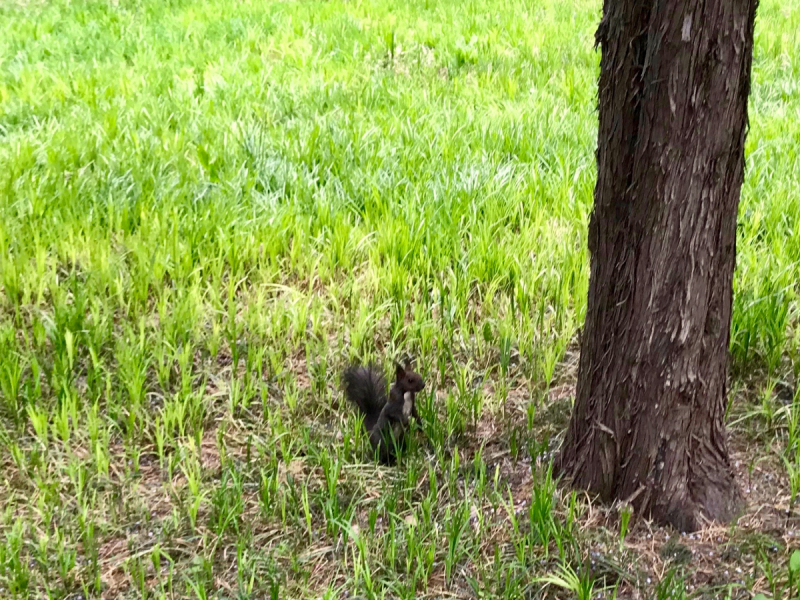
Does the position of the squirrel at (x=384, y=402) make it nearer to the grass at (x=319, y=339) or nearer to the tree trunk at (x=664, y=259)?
the grass at (x=319, y=339)

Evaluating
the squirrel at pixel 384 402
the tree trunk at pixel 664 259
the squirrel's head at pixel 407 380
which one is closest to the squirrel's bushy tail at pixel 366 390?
the squirrel at pixel 384 402

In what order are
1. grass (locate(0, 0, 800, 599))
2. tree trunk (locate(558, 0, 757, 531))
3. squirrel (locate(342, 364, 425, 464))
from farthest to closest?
squirrel (locate(342, 364, 425, 464)), grass (locate(0, 0, 800, 599)), tree trunk (locate(558, 0, 757, 531))

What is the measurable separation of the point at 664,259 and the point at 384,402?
1.03 meters

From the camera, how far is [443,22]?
7121 millimetres

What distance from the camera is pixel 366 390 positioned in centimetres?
253

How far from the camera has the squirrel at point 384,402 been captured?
2.44 metres

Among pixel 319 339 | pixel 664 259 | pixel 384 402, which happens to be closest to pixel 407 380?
pixel 384 402

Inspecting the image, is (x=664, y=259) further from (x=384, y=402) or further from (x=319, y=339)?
(x=319, y=339)

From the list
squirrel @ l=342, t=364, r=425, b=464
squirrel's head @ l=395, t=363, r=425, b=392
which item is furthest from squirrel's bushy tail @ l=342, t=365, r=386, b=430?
squirrel's head @ l=395, t=363, r=425, b=392

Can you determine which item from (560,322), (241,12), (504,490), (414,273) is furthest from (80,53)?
(504,490)

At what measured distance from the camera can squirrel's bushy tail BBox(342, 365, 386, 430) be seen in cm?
253

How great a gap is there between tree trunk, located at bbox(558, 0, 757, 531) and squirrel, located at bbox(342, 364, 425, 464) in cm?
52

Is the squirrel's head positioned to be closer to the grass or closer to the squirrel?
the squirrel

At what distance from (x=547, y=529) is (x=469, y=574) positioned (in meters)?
0.24
